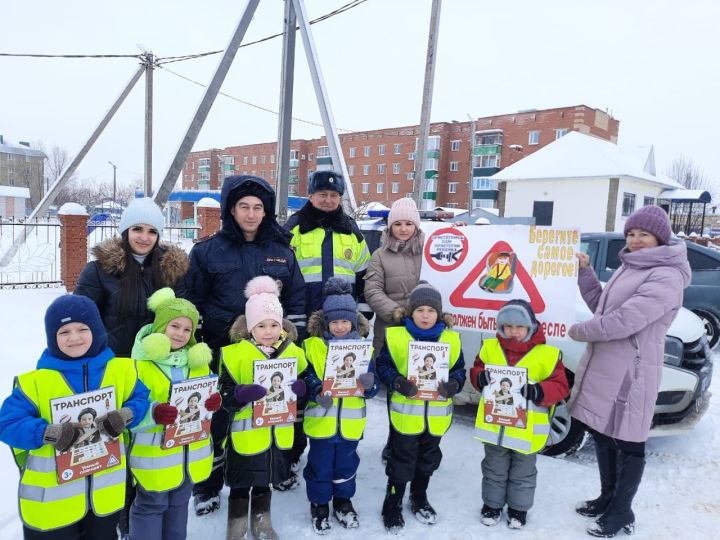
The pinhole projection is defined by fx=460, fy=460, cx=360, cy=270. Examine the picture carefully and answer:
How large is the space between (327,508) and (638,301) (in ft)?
7.53

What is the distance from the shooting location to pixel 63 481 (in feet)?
6.18

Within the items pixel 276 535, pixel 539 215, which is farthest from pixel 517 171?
pixel 276 535

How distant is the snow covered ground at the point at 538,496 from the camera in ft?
9.52

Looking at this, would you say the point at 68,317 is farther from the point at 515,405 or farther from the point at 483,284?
the point at 483,284

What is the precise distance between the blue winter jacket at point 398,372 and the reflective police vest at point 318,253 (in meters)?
0.68

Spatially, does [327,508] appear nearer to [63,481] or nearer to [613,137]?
[63,481]

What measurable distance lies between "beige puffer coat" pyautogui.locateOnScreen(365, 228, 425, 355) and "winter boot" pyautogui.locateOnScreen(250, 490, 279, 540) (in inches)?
56.1

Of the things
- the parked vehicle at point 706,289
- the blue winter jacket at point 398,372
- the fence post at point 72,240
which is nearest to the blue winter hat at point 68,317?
the blue winter jacket at point 398,372

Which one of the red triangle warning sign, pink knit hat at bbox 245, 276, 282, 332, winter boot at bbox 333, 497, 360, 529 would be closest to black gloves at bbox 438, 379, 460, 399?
the red triangle warning sign

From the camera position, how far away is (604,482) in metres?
3.10

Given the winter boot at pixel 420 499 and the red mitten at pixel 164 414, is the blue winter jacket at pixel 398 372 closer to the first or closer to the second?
the winter boot at pixel 420 499

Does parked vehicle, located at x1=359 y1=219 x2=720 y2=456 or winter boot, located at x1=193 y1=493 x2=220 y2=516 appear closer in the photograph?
winter boot, located at x1=193 y1=493 x2=220 y2=516

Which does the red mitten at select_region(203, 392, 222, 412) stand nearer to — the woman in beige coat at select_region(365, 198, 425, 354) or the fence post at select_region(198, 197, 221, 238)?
the woman in beige coat at select_region(365, 198, 425, 354)

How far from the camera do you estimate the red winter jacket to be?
2.81 meters
